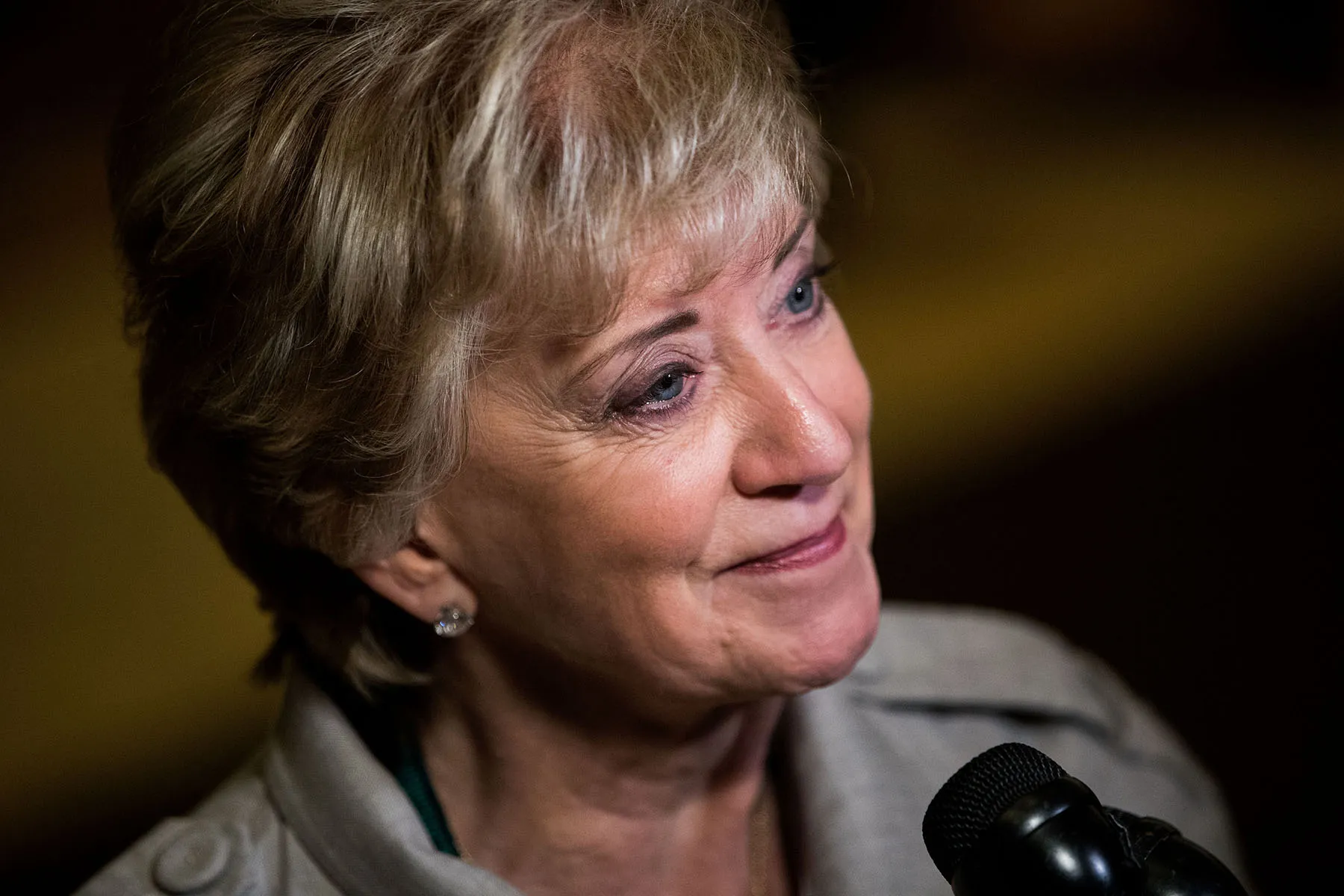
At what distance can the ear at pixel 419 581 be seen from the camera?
1.44m

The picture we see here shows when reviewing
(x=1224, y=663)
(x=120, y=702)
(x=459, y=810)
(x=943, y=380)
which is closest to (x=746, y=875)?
(x=459, y=810)

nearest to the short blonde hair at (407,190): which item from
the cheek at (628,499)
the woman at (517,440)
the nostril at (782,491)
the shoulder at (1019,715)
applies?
the woman at (517,440)

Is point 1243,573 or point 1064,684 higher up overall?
point 1064,684

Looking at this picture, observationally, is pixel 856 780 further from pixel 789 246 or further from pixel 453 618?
→ pixel 789 246

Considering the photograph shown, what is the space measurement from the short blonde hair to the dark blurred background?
0.55 m

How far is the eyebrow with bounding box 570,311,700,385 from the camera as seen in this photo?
124cm

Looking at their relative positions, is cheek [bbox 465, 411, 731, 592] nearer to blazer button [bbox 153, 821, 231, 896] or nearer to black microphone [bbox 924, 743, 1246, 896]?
black microphone [bbox 924, 743, 1246, 896]

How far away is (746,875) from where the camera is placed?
163 cm

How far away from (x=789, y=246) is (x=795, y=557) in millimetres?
330

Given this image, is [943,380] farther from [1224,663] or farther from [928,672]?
[928,672]

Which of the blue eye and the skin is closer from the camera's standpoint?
the skin

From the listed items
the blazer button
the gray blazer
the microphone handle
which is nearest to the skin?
the gray blazer

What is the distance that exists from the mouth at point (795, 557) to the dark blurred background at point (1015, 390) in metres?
0.56

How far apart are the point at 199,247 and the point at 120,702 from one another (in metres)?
1.98
